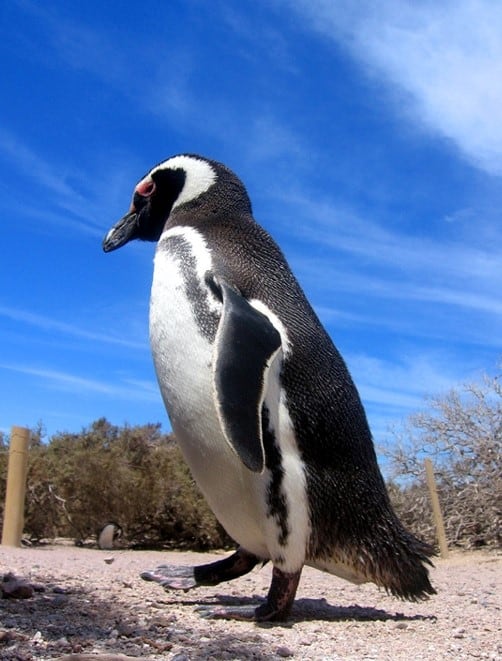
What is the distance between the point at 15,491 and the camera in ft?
19.9

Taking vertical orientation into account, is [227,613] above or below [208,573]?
below

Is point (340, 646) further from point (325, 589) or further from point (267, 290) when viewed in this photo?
point (325, 589)

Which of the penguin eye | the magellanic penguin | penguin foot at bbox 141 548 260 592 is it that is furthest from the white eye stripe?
penguin foot at bbox 141 548 260 592

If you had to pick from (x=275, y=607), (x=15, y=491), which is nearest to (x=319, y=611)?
(x=275, y=607)

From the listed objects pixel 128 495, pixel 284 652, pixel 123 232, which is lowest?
pixel 284 652

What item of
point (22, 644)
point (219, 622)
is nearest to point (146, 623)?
point (219, 622)

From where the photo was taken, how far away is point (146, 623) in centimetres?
269

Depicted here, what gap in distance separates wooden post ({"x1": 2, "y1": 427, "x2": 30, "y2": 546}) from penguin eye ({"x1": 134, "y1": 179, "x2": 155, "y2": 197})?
3225mm

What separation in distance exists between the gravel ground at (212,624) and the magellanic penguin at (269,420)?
22 cm

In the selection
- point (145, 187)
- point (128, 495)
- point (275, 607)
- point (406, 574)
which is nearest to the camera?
point (275, 607)

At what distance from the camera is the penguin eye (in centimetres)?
380

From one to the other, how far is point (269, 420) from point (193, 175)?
4.79ft

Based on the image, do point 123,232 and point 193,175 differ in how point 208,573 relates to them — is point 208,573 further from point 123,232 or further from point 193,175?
point 193,175

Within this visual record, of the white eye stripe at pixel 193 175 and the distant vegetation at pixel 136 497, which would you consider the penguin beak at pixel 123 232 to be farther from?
the distant vegetation at pixel 136 497
